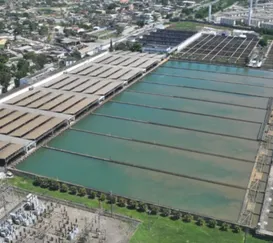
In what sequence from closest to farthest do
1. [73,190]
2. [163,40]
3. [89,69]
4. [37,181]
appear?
1. [73,190]
2. [37,181]
3. [89,69]
4. [163,40]

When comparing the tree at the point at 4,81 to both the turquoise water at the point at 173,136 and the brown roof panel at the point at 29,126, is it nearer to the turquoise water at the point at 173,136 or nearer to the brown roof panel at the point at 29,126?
the brown roof panel at the point at 29,126

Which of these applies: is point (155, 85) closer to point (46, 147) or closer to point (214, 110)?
point (214, 110)

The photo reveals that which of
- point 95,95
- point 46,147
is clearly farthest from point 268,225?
point 95,95

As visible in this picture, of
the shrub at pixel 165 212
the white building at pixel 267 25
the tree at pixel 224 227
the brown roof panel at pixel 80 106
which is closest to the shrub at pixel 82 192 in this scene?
the shrub at pixel 165 212

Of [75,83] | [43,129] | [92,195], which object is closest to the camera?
[92,195]

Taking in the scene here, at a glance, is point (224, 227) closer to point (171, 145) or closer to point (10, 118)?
point (171, 145)

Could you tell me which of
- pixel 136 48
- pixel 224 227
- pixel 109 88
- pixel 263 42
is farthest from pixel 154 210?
pixel 263 42

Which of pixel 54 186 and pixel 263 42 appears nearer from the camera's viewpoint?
pixel 54 186

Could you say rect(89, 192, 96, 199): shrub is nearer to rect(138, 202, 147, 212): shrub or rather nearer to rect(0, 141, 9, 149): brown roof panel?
rect(138, 202, 147, 212): shrub

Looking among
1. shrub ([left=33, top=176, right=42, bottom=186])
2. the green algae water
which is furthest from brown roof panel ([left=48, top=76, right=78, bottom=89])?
shrub ([left=33, top=176, right=42, bottom=186])
